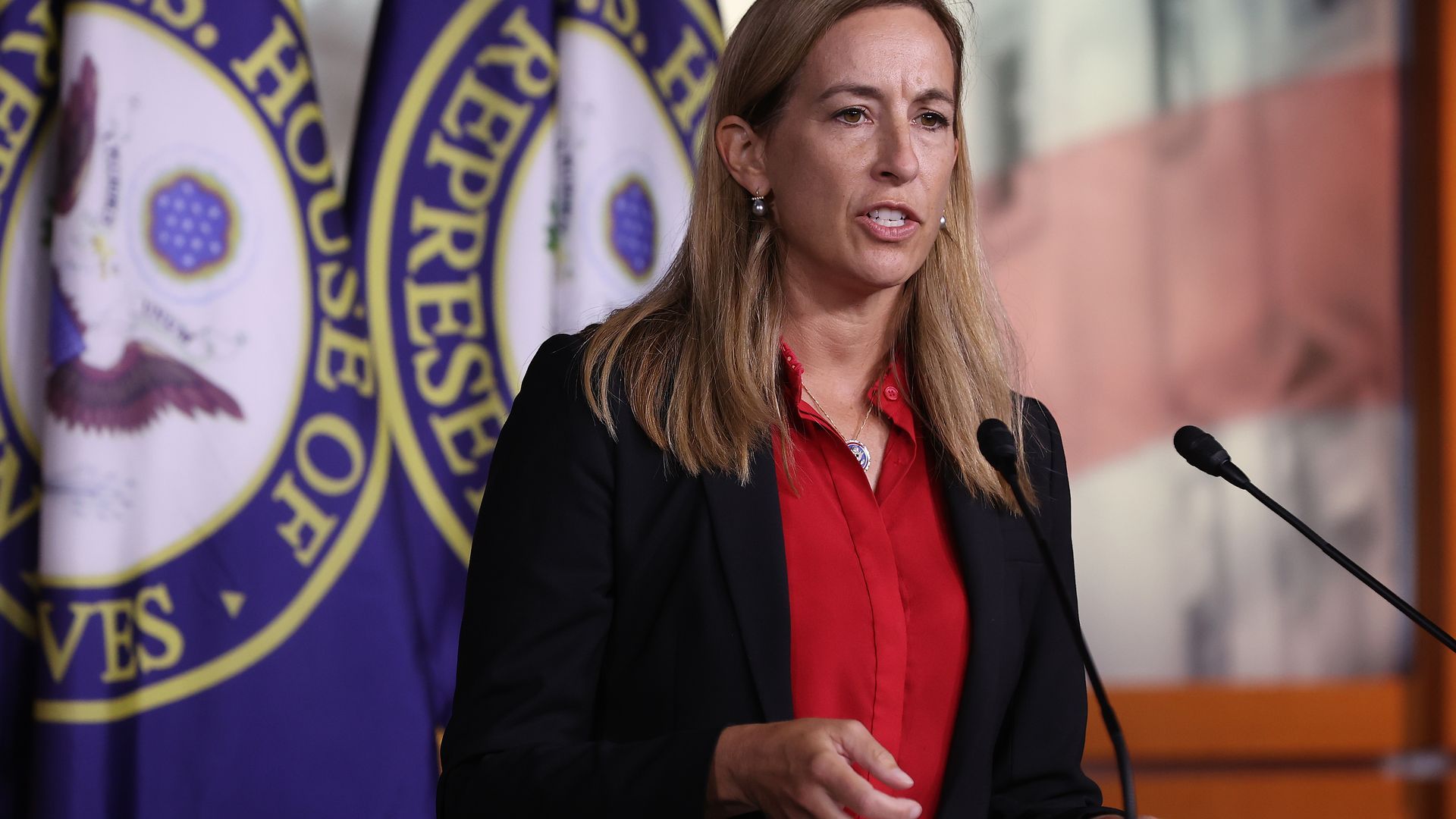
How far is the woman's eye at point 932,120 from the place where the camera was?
139cm

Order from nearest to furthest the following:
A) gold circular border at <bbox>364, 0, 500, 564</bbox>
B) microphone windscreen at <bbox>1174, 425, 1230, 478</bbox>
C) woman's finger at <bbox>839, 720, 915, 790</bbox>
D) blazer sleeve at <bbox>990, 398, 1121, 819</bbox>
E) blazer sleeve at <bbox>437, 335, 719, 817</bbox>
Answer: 1. woman's finger at <bbox>839, 720, 915, 790</bbox>
2. blazer sleeve at <bbox>437, 335, 719, 817</bbox>
3. microphone windscreen at <bbox>1174, 425, 1230, 478</bbox>
4. blazer sleeve at <bbox>990, 398, 1121, 819</bbox>
5. gold circular border at <bbox>364, 0, 500, 564</bbox>

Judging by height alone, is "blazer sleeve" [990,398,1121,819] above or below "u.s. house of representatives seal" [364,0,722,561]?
below

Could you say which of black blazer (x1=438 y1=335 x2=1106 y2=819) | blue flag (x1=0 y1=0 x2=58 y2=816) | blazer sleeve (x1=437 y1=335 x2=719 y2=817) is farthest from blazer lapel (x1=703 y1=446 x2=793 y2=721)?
blue flag (x1=0 y1=0 x2=58 y2=816)

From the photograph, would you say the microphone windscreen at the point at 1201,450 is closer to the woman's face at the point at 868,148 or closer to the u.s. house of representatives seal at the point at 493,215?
the woman's face at the point at 868,148

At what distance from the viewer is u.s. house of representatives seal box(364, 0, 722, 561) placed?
234cm

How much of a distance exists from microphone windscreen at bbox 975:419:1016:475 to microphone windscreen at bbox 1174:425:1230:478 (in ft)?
0.60

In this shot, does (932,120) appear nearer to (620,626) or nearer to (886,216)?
(886,216)

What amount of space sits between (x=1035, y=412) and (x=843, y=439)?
0.32 meters

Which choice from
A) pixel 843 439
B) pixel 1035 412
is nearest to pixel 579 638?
pixel 843 439

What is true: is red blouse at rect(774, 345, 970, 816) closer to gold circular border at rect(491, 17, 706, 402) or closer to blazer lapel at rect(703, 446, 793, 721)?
blazer lapel at rect(703, 446, 793, 721)

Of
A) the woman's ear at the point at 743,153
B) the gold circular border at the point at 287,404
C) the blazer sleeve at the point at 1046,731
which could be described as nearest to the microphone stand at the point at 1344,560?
the blazer sleeve at the point at 1046,731

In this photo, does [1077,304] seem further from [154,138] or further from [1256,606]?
[154,138]

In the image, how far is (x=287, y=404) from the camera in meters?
2.22

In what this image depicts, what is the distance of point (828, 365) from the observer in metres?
1.43
